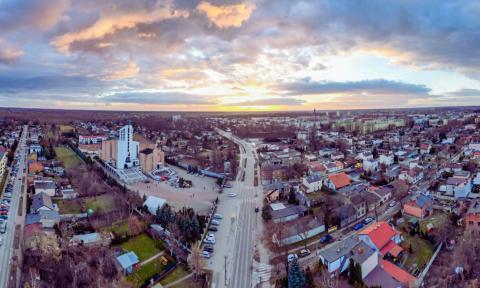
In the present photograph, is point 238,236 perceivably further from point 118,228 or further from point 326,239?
point 118,228

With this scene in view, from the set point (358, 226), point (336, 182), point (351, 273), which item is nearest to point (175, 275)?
point (351, 273)

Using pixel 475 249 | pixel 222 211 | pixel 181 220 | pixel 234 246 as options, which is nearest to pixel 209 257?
pixel 234 246

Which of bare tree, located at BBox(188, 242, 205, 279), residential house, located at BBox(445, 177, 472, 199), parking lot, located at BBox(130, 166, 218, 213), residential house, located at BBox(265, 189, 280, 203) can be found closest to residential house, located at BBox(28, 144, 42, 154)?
parking lot, located at BBox(130, 166, 218, 213)

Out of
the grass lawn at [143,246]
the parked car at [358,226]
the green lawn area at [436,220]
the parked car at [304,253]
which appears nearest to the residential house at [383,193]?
the green lawn area at [436,220]

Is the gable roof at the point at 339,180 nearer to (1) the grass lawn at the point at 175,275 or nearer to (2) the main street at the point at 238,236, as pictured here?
(2) the main street at the point at 238,236

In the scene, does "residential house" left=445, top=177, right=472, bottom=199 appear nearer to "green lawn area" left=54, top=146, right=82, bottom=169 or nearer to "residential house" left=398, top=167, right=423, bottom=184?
"residential house" left=398, top=167, right=423, bottom=184
